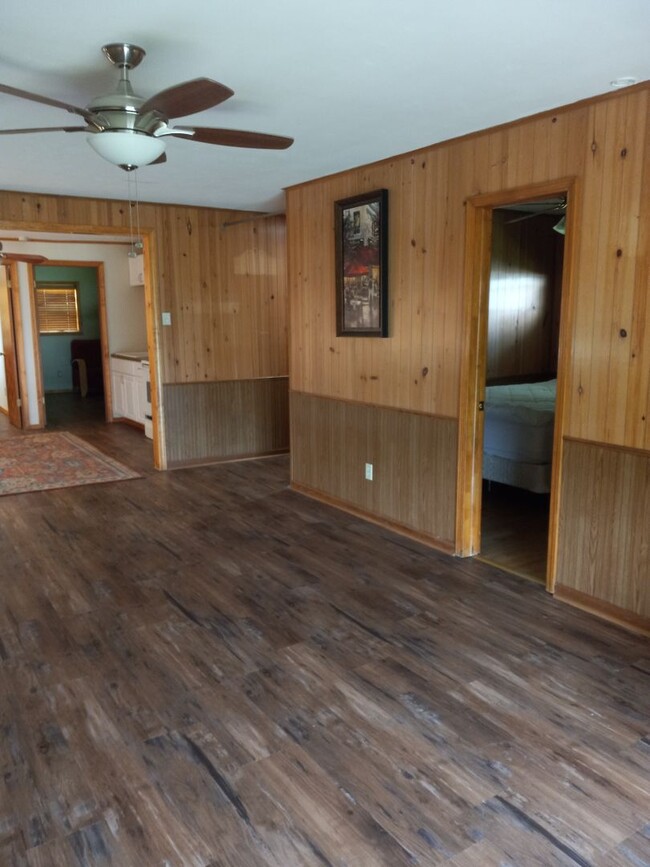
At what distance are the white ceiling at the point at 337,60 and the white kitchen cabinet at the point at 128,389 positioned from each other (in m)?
4.12

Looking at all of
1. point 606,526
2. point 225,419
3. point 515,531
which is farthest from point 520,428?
point 225,419

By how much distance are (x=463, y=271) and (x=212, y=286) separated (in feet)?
9.91

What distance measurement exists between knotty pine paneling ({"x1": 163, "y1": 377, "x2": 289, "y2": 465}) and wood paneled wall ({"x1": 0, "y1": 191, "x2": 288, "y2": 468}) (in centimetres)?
2

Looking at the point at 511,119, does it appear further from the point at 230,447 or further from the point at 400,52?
the point at 230,447

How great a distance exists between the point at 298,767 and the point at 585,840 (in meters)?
0.84

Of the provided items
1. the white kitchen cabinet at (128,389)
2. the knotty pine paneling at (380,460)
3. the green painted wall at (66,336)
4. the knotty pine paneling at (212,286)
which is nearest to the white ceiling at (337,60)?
the knotty pine paneling at (380,460)

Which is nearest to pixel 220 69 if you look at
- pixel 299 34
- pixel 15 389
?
pixel 299 34

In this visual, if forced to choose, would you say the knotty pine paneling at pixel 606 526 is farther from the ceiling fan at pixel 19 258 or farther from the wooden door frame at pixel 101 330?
the wooden door frame at pixel 101 330

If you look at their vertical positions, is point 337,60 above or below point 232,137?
above

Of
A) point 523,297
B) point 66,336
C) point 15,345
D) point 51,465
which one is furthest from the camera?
point 66,336

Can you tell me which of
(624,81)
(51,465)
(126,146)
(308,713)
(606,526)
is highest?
(624,81)

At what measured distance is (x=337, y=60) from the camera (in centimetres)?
246

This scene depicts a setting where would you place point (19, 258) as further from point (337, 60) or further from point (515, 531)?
point (515, 531)

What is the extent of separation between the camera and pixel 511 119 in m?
3.18
